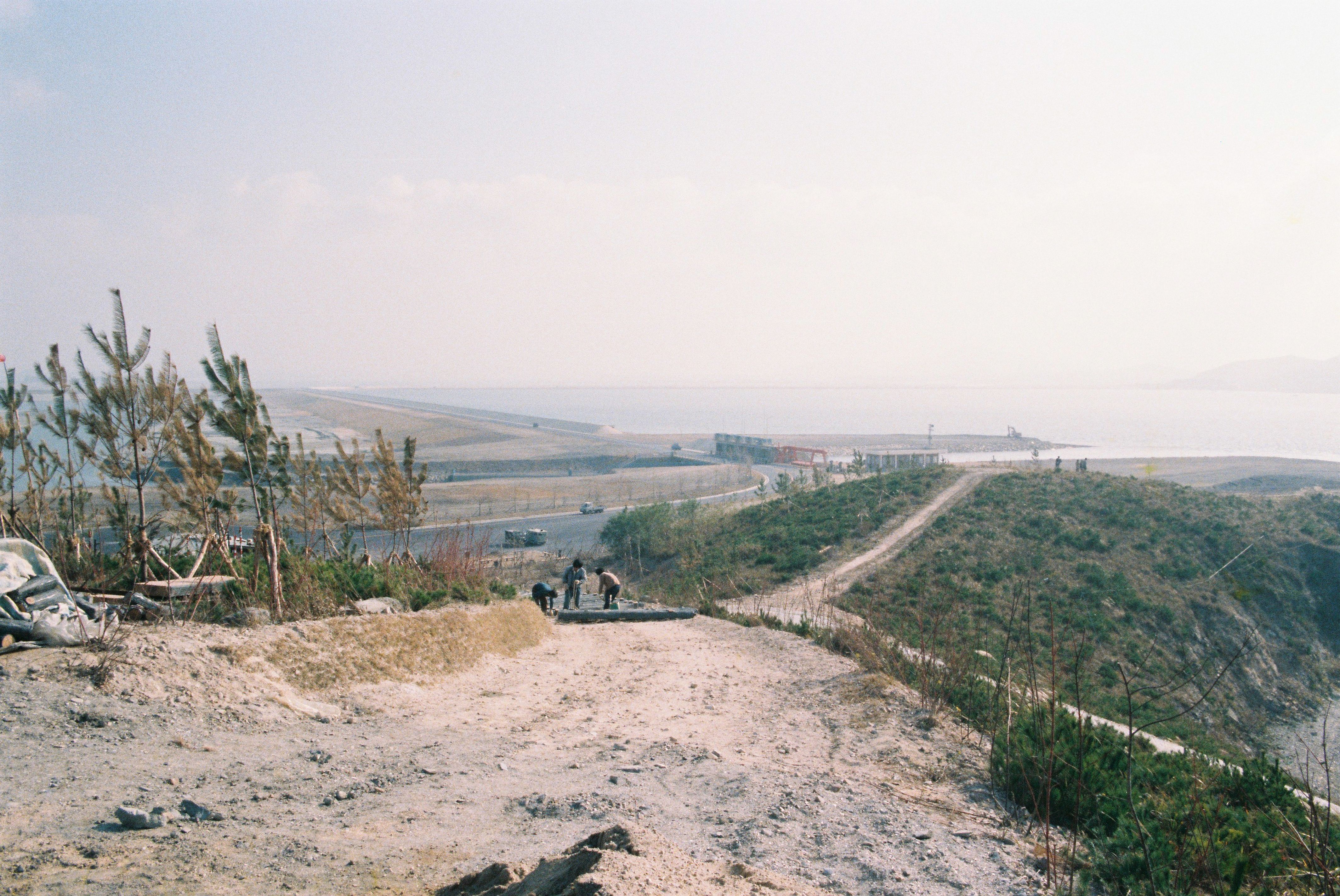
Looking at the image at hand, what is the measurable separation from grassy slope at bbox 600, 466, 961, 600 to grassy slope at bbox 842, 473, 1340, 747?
282cm

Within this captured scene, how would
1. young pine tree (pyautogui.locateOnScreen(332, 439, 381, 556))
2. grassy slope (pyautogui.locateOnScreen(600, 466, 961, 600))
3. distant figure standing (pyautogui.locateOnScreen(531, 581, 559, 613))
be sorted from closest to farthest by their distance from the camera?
distant figure standing (pyautogui.locateOnScreen(531, 581, 559, 613))
young pine tree (pyautogui.locateOnScreen(332, 439, 381, 556))
grassy slope (pyautogui.locateOnScreen(600, 466, 961, 600))

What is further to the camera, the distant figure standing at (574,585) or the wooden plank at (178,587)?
the distant figure standing at (574,585)

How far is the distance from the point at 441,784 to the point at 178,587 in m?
6.47

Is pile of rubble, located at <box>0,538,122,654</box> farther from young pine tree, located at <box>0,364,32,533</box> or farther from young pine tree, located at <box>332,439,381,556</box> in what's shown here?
young pine tree, located at <box>332,439,381,556</box>

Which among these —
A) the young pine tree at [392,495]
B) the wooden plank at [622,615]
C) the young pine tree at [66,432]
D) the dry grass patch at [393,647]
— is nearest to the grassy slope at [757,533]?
the wooden plank at [622,615]

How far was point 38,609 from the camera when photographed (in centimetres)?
799

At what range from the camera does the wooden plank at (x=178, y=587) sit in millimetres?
10055

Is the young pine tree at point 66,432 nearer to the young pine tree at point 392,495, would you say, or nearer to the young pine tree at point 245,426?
the young pine tree at point 245,426

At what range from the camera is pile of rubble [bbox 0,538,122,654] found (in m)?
7.40

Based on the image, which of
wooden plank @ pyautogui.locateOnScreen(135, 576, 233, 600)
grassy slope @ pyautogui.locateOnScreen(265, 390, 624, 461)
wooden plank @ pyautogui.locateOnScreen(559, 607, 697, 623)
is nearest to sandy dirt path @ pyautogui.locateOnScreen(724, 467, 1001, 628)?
wooden plank @ pyautogui.locateOnScreen(559, 607, 697, 623)

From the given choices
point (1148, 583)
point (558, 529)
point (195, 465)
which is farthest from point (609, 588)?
point (558, 529)

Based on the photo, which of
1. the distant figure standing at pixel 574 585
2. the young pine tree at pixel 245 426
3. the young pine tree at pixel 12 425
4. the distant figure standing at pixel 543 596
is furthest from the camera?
the distant figure standing at pixel 574 585

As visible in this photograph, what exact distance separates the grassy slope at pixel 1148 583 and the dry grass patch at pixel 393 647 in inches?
300

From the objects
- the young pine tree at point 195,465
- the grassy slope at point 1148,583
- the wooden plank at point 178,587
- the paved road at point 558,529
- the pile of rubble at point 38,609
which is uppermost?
the young pine tree at point 195,465
